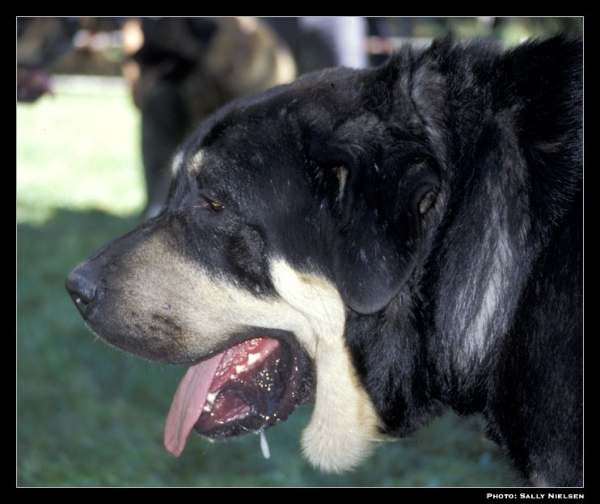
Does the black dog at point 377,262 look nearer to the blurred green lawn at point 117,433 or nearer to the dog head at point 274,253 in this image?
the dog head at point 274,253

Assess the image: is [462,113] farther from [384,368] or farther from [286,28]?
[286,28]

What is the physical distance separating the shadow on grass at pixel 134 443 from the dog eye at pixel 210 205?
1.35m

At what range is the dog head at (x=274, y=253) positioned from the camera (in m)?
2.19

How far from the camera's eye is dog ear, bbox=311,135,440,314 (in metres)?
2.07

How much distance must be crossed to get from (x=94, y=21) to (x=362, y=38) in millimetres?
2672

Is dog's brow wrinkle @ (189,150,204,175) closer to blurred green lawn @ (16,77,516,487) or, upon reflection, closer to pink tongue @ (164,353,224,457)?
pink tongue @ (164,353,224,457)

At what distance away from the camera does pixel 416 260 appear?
6.89 ft

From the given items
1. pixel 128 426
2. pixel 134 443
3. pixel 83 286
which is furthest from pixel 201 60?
pixel 83 286

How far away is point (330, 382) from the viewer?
2.46m

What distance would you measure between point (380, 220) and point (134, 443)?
2698 mm

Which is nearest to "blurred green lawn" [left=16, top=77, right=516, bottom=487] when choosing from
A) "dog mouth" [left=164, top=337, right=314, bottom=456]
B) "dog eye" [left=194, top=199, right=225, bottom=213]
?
"dog mouth" [left=164, top=337, right=314, bottom=456]
